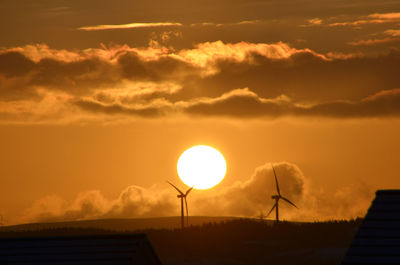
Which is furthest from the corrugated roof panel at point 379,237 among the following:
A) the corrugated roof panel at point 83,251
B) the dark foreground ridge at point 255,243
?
the dark foreground ridge at point 255,243

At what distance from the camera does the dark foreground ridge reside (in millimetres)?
117875

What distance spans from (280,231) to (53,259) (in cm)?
10540

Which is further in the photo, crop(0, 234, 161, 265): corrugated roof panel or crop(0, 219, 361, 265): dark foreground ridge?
crop(0, 219, 361, 265): dark foreground ridge

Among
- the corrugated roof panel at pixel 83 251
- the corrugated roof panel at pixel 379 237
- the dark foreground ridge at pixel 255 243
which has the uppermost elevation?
Answer: the dark foreground ridge at pixel 255 243

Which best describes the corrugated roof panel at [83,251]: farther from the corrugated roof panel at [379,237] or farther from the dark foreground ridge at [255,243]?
the dark foreground ridge at [255,243]

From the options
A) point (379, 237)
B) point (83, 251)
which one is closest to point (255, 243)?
point (83, 251)

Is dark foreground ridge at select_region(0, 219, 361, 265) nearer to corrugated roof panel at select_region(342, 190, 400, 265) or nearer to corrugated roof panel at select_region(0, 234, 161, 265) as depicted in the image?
corrugated roof panel at select_region(0, 234, 161, 265)

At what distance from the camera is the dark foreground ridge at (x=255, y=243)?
387 feet

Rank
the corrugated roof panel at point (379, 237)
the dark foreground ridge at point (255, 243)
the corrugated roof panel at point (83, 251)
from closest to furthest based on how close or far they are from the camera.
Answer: the corrugated roof panel at point (379, 237), the corrugated roof panel at point (83, 251), the dark foreground ridge at point (255, 243)

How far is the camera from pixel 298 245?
126 m

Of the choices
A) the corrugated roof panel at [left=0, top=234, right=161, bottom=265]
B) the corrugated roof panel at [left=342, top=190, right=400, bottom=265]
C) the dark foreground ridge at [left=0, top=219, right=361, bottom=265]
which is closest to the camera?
the corrugated roof panel at [left=342, top=190, right=400, bottom=265]

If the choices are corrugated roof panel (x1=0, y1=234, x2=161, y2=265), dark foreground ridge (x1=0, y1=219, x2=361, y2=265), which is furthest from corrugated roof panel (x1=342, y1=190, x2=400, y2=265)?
dark foreground ridge (x1=0, y1=219, x2=361, y2=265)

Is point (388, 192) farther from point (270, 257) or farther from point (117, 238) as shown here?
point (270, 257)

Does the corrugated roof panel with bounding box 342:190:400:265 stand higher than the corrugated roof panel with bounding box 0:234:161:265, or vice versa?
the corrugated roof panel with bounding box 0:234:161:265
